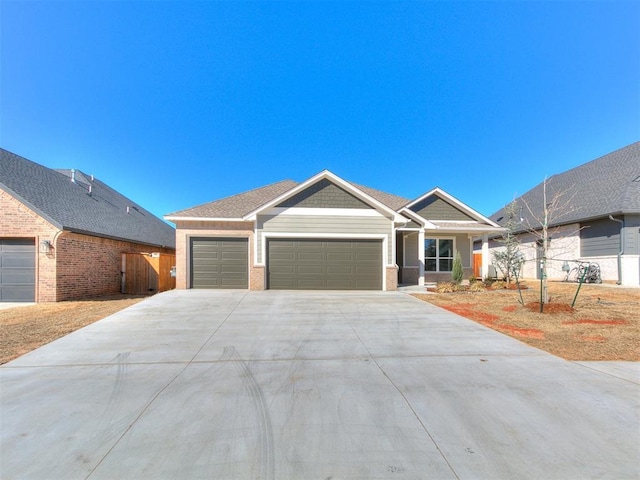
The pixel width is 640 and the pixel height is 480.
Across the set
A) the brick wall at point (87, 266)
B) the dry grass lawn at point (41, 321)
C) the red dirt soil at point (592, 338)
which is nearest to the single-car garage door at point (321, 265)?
the dry grass lawn at point (41, 321)

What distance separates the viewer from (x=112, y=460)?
2564mm

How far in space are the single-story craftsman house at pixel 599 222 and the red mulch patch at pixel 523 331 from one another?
26.0ft

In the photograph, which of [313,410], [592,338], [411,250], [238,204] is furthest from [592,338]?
[238,204]

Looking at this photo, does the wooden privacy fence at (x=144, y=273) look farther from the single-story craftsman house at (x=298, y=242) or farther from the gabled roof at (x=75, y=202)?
the single-story craftsman house at (x=298, y=242)

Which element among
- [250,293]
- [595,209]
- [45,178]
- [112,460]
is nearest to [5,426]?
[112,460]

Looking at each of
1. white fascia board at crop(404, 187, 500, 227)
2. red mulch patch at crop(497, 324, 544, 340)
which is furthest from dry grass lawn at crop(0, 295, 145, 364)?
white fascia board at crop(404, 187, 500, 227)

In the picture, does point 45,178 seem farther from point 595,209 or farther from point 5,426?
point 595,209

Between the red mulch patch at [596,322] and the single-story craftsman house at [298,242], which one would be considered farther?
the single-story craftsman house at [298,242]

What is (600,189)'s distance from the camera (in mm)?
17828

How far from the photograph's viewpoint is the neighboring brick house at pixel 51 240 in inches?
436

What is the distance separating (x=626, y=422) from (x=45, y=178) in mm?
19840

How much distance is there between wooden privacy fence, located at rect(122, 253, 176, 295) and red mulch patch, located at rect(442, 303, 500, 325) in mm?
12320

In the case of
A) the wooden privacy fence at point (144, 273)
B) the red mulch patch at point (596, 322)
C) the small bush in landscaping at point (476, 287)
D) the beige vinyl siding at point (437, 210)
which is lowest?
the red mulch patch at point (596, 322)

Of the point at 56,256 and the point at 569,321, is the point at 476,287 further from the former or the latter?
the point at 56,256
